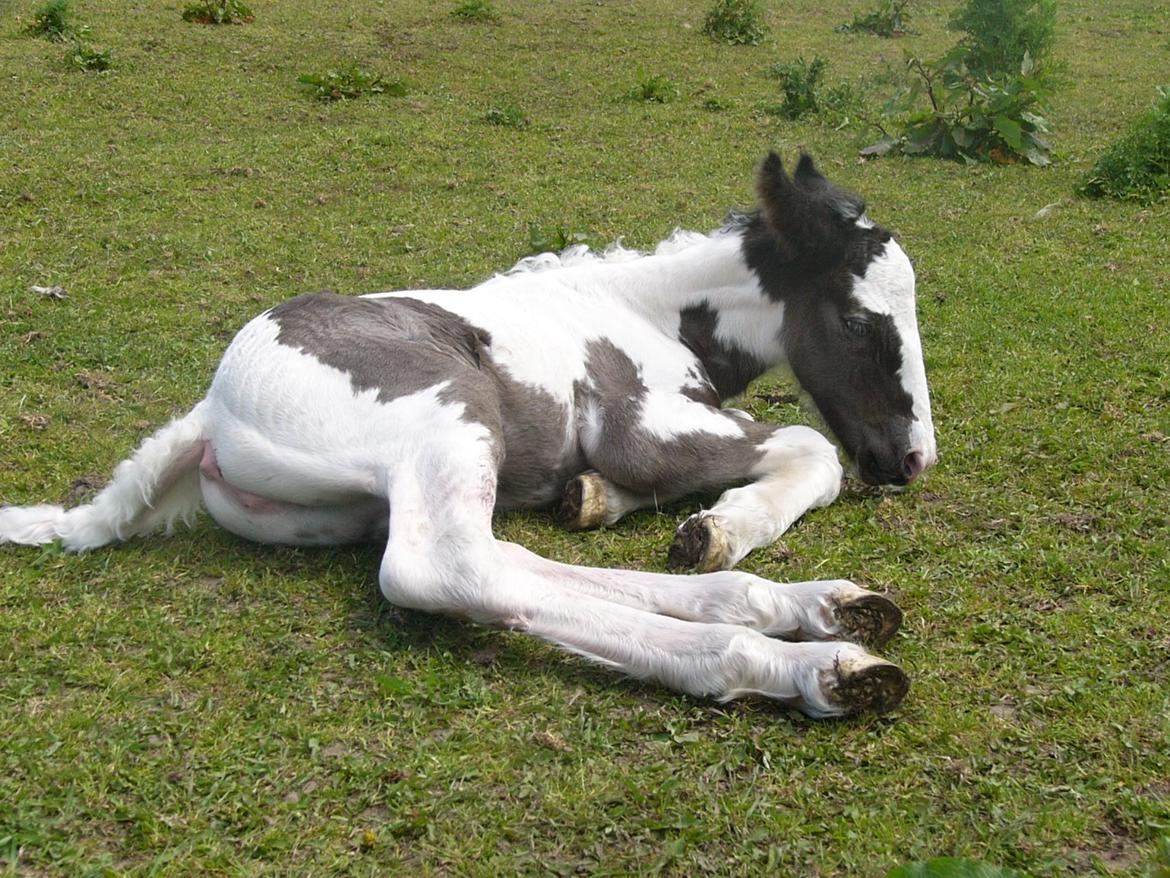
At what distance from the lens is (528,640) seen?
3604 mm

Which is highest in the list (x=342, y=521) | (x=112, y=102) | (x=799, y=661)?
(x=799, y=661)

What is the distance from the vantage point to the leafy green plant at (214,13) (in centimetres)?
1464

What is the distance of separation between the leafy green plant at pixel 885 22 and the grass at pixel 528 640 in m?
8.67

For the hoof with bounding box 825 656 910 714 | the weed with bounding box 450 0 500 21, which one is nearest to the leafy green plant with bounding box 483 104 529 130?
the weed with bounding box 450 0 500 21

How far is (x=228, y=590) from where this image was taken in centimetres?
394

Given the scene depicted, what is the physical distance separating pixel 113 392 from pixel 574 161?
6166mm

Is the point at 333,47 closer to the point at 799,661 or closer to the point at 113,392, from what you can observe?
the point at 113,392

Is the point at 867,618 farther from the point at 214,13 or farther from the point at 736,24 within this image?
the point at 736,24

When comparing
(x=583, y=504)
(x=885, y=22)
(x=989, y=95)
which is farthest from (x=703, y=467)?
(x=885, y=22)

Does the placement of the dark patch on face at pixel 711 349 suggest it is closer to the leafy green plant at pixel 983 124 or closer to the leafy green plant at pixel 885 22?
the leafy green plant at pixel 983 124

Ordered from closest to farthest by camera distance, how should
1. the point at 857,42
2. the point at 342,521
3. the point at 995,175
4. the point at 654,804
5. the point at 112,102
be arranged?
the point at 654,804
the point at 342,521
the point at 995,175
the point at 112,102
the point at 857,42

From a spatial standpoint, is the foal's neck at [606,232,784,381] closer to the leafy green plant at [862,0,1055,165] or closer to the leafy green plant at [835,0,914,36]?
the leafy green plant at [862,0,1055,165]

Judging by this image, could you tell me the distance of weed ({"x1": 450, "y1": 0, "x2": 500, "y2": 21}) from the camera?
1603 cm

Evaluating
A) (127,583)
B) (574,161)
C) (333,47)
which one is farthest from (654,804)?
(333,47)
